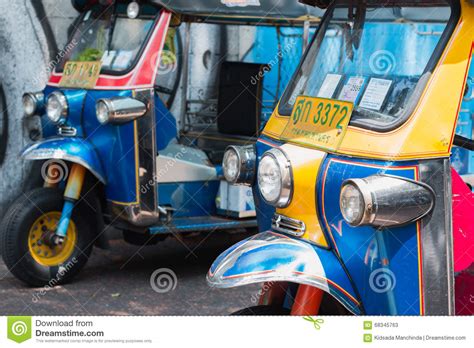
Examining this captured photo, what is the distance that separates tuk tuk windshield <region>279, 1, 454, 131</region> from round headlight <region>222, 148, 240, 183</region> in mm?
319

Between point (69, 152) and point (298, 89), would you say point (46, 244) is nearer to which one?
point (69, 152)

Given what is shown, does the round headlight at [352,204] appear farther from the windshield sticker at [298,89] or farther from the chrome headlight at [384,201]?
the windshield sticker at [298,89]

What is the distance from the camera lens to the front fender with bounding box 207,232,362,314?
3164 millimetres

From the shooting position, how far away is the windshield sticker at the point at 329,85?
144 inches

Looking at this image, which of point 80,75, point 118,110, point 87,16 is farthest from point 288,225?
point 87,16

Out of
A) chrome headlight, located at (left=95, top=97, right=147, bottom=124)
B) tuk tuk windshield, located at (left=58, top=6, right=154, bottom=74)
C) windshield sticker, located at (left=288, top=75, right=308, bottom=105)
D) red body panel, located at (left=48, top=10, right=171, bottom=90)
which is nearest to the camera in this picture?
windshield sticker, located at (left=288, top=75, right=308, bottom=105)

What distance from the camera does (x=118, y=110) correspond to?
5.80 m

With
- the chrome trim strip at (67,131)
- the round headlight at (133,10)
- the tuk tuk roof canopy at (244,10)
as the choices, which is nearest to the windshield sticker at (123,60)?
the round headlight at (133,10)

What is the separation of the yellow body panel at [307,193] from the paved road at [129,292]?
2.31 m

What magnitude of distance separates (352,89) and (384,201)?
0.70m
